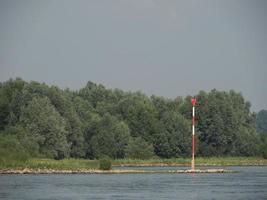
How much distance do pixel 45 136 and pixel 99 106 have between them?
Answer: 42460mm

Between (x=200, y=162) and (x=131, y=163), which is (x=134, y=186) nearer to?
(x=131, y=163)

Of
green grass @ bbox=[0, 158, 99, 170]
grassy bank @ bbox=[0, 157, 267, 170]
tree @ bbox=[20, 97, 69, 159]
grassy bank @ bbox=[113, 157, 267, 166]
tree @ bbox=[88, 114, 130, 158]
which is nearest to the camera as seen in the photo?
green grass @ bbox=[0, 158, 99, 170]

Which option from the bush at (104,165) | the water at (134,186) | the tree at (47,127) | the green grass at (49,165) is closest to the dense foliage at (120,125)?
the tree at (47,127)

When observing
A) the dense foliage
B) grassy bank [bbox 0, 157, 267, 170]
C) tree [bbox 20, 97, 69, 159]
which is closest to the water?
grassy bank [bbox 0, 157, 267, 170]

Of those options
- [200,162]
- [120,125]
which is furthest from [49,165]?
[200,162]

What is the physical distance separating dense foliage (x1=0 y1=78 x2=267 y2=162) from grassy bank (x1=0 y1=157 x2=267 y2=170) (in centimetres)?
207

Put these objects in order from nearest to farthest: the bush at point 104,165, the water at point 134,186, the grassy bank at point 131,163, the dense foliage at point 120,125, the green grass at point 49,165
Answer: the water at point 134,186 < the green grass at point 49,165 < the grassy bank at point 131,163 < the bush at point 104,165 < the dense foliage at point 120,125

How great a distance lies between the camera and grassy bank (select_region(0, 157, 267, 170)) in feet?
341

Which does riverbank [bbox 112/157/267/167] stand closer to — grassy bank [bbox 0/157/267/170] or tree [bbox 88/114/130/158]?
grassy bank [bbox 0/157/267/170]

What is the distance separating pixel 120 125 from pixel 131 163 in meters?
9.89

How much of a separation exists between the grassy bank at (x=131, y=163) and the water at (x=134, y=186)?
21.4 ft

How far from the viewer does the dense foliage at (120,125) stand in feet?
405

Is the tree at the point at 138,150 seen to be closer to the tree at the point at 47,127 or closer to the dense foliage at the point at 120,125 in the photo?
the dense foliage at the point at 120,125

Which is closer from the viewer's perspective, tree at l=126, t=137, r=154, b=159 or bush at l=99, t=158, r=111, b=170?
bush at l=99, t=158, r=111, b=170
